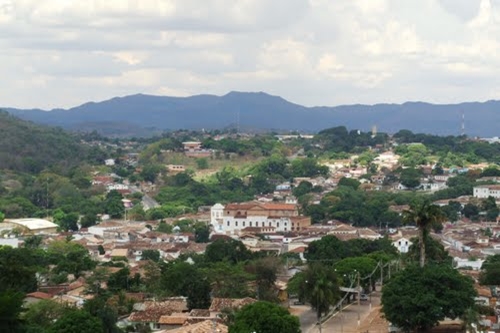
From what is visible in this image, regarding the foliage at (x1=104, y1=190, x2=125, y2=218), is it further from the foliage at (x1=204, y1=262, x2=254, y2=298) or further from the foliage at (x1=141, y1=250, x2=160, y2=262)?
the foliage at (x1=204, y1=262, x2=254, y2=298)

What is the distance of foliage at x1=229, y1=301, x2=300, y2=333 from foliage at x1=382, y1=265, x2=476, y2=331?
395cm

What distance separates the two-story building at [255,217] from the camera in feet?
268

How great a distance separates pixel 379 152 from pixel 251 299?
98714 mm

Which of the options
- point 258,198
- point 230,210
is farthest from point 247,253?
point 258,198

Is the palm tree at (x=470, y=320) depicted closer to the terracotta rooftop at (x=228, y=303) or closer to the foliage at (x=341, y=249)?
the terracotta rooftop at (x=228, y=303)

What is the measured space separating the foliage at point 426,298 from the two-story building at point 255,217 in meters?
43.9

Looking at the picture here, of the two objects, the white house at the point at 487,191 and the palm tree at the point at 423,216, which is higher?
the palm tree at the point at 423,216

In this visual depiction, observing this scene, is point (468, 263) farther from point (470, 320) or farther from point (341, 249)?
point (470, 320)

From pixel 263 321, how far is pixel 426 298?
18.8 ft

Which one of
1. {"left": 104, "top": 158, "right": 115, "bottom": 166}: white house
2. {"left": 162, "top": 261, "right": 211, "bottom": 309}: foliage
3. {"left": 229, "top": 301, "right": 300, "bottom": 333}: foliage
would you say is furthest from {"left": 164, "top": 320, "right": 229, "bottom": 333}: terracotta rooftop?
{"left": 104, "top": 158, "right": 115, "bottom": 166}: white house

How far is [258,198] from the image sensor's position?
98438mm

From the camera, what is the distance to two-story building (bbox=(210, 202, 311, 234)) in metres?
81.6

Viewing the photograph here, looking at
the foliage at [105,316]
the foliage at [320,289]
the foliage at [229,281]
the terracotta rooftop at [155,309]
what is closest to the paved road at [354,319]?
the foliage at [320,289]

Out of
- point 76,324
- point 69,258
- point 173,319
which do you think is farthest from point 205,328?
point 69,258
